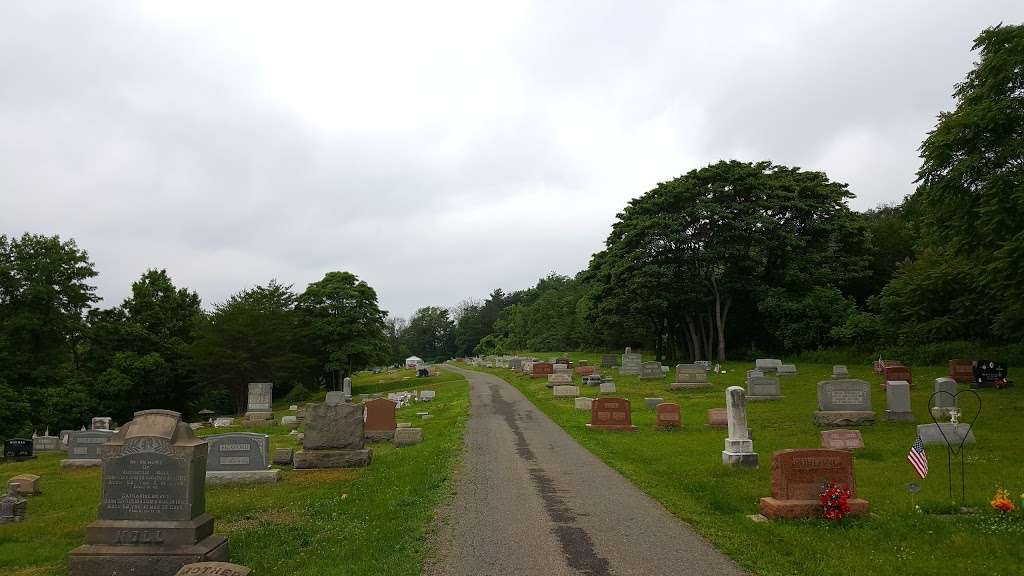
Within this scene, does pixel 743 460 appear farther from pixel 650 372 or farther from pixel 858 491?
pixel 650 372

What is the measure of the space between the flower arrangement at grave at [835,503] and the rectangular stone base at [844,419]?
32.0 feet

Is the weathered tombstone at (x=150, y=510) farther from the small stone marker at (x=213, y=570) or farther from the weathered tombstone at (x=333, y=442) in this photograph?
the weathered tombstone at (x=333, y=442)

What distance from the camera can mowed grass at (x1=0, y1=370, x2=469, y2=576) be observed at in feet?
25.2

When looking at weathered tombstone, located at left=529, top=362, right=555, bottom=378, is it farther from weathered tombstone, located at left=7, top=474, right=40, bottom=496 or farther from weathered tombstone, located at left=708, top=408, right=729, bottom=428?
weathered tombstone, located at left=7, top=474, right=40, bottom=496

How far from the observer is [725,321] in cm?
4703

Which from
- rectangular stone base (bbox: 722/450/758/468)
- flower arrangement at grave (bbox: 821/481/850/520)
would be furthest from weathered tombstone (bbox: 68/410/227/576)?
rectangular stone base (bbox: 722/450/758/468)

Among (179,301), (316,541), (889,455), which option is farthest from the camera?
(179,301)

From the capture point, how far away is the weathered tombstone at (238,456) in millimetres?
14227

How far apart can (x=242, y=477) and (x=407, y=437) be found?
6.11m

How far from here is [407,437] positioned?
63.8 ft

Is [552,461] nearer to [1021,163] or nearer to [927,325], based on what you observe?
[1021,163]

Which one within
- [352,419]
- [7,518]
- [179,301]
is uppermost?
[179,301]

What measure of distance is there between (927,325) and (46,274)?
5912 centimetres

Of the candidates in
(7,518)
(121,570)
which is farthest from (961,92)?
(7,518)
